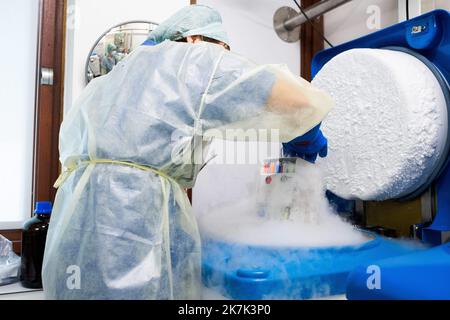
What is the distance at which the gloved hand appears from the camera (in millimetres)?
868

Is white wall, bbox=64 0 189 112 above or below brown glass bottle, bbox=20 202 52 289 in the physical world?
above

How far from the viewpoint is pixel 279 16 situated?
1701 mm

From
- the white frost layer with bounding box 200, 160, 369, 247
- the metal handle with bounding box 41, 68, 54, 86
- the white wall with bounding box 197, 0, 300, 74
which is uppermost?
the white wall with bounding box 197, 0, 300, 74

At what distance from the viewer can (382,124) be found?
0.98m

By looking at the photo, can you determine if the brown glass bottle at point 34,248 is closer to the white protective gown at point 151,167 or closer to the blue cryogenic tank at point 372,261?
the white protective gown at point 151,167

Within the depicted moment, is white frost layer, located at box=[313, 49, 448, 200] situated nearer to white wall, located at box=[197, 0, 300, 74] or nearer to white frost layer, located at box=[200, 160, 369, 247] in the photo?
white frost layer, located at box=[200, 160, 369, 247]

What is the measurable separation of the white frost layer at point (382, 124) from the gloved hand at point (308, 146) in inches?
5.1

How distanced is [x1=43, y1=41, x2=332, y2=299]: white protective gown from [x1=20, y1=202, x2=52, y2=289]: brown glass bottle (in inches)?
10.5

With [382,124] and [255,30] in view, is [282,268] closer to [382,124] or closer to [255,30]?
[382,124]

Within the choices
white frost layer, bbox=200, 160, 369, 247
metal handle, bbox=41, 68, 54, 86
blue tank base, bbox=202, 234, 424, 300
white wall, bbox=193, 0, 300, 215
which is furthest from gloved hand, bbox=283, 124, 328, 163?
metal handle, bbox=41, 68, 54, 86

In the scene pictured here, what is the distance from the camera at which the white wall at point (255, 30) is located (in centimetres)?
157

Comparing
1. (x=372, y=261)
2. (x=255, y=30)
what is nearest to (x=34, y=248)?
(x=372, y=261)

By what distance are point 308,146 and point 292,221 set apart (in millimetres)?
205

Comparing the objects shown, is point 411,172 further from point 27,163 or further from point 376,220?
point 27,163
